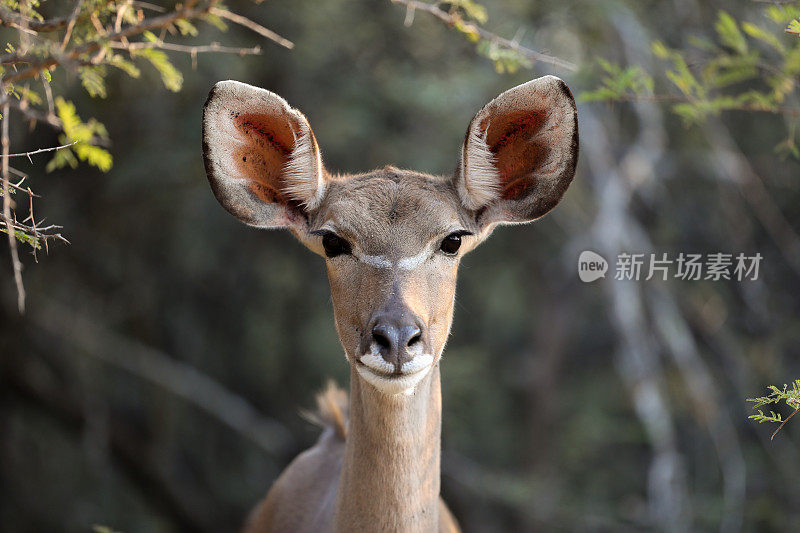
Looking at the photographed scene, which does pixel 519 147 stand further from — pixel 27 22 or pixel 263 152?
pixel 27 22

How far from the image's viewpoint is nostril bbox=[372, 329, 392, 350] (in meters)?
3.52

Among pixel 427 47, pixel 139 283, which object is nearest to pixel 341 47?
pixel 427 47

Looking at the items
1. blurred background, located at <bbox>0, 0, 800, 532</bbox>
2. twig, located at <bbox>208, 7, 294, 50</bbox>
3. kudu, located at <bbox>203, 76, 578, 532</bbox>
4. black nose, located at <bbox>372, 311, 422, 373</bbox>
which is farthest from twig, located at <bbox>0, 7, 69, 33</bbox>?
blurred background, located at <bbox>0, 0, 800, 532</bbox>

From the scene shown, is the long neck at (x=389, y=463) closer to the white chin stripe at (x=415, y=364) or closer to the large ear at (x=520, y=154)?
the white chin stripe at (x=415, y=364)

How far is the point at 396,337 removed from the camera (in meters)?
3.51

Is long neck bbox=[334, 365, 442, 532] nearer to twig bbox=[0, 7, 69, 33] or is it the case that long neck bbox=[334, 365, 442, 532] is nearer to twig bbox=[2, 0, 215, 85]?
twig bbox=[2, 0, 215, 85]

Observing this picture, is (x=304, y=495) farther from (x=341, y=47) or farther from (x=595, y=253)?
(x=341, y=47)

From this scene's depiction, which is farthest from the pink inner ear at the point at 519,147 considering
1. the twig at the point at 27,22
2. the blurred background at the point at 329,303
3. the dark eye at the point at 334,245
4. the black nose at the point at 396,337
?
the blurred background at the point at 329,303

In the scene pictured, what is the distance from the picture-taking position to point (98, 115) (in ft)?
32.4

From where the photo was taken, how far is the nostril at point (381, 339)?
352 cm

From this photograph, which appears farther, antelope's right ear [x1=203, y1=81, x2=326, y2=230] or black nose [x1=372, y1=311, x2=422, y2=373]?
antelope's right ear [x1=203, y1=81, x2=326, y2=230]

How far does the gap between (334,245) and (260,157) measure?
0.66 meters

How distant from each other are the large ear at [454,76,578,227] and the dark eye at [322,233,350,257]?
26.6 inches

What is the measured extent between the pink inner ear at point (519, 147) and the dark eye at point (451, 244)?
0.47m
